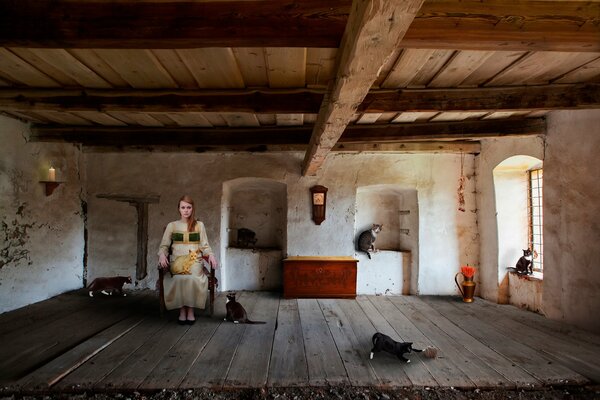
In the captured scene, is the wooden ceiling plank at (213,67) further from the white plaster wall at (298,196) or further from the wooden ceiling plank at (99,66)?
the white plaster wall at (298,196)

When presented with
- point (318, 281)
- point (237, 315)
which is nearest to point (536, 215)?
point (318, 281)

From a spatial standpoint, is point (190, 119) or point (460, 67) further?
point (190, 119)

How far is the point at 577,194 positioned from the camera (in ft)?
13.7

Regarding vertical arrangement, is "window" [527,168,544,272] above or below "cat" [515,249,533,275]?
above

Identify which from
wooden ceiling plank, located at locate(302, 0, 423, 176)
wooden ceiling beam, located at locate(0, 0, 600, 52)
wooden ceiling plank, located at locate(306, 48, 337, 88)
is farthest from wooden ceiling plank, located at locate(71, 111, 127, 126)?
wooden ceiling plank, located at locate(302, 0, 423, 176)

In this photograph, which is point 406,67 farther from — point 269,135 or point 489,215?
point 489,215

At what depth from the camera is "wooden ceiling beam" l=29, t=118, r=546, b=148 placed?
482 centimetres

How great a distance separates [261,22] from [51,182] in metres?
4.62

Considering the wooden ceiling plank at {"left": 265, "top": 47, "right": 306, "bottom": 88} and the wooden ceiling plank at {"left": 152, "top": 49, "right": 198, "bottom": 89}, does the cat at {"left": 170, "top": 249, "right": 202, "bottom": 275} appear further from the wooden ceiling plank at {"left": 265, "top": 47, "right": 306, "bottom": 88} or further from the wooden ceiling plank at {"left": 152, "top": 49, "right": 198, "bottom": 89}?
the wooden ceiling plank at {"left": 265, "top": 47, "right": 306, "bottom": 88}

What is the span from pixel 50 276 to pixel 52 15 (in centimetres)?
467

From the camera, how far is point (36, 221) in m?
5.12

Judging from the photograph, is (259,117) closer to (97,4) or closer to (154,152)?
(154,152)

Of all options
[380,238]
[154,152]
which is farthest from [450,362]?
[154,152]

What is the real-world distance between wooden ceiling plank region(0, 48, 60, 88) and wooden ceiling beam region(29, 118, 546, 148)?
1759 mm
